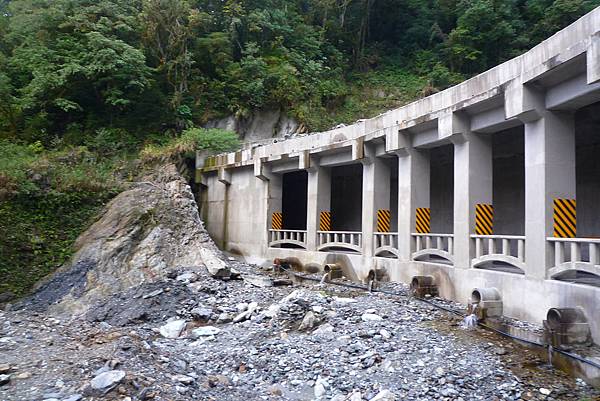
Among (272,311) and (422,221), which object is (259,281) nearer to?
(272,311)

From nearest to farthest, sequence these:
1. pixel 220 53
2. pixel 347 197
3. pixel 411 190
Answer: pixel 411 190 < pixel 347 197 < pixel 220 53

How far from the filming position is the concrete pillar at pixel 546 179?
366 inches

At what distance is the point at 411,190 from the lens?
14391 mm

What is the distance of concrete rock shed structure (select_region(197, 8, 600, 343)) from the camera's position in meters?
9.07

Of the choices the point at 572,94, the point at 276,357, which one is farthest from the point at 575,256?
the point at 276,357

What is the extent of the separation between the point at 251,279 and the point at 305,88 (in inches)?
703

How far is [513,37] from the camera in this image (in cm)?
3203

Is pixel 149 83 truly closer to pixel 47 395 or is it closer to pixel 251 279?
pixel 251 279

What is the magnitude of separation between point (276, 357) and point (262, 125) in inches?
831

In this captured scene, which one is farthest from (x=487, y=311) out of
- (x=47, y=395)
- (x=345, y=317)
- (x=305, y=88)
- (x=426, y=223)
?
(x=305, y=88)

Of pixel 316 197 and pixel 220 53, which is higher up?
pixel 220 53

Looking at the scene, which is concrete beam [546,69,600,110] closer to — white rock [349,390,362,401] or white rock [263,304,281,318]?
white rock [349,390,362,401]

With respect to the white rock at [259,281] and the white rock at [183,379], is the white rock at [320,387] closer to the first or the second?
the white rock at [183,379]

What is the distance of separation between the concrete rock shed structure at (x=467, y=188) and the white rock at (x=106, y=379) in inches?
292
